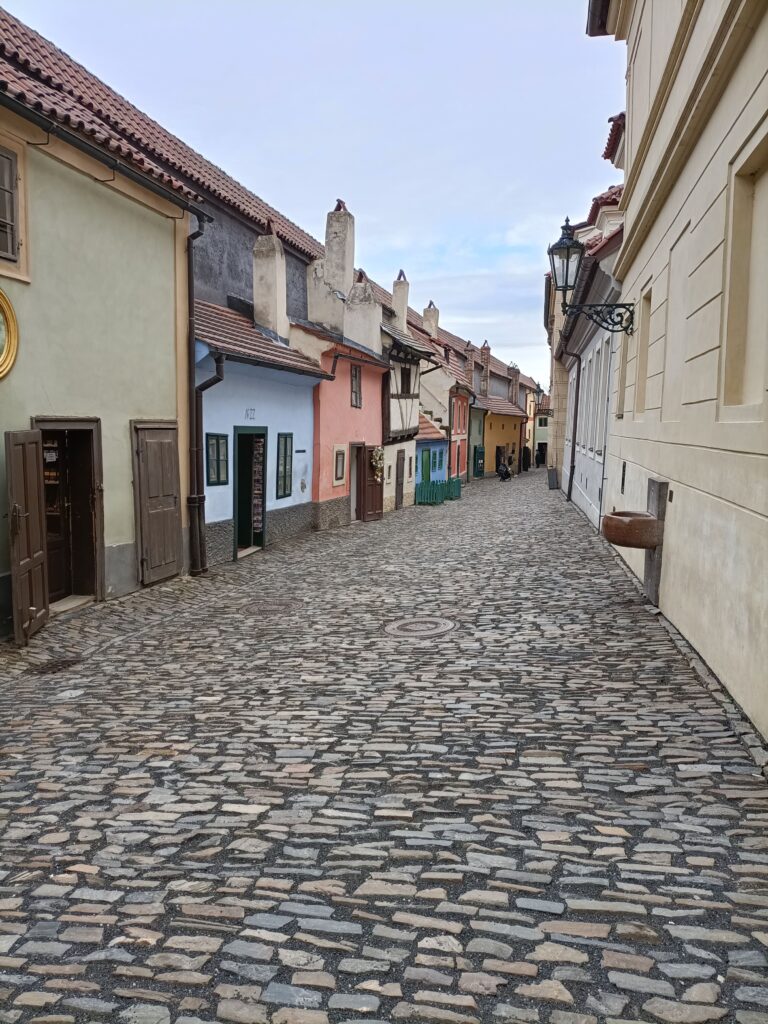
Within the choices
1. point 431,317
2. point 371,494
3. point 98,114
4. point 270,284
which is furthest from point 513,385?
point 98,114

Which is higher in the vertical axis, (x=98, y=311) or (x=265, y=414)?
(x=98, y=311)

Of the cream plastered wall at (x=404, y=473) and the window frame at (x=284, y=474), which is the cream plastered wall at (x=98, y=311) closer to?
the window frame at (x=284, y=474)

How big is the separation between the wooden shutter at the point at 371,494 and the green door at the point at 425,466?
8.24 m

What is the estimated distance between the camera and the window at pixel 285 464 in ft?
53.1

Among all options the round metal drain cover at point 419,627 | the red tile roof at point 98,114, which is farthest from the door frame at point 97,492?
the round metal drain cover at point 419,627

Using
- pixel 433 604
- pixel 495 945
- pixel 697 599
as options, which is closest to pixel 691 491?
pixel 697 599

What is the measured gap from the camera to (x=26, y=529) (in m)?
7.94

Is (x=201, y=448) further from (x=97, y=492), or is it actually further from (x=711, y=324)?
(x=711, y=324)

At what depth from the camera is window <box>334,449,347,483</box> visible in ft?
64.6

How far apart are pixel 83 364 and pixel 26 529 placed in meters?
2.28

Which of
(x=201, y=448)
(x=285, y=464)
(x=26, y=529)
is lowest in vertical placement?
(x=26, y=529)

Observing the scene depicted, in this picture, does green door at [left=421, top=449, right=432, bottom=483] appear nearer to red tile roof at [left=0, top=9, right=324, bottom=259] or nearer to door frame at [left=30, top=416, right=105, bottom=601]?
red tile roof at [left=0, top=9, right=324, bottom=259]

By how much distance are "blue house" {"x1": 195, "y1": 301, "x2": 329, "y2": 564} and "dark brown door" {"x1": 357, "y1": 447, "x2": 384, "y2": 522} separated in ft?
11.4

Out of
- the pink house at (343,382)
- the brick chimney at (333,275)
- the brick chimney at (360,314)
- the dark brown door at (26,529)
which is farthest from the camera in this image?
the brick chimney at (360,314)
